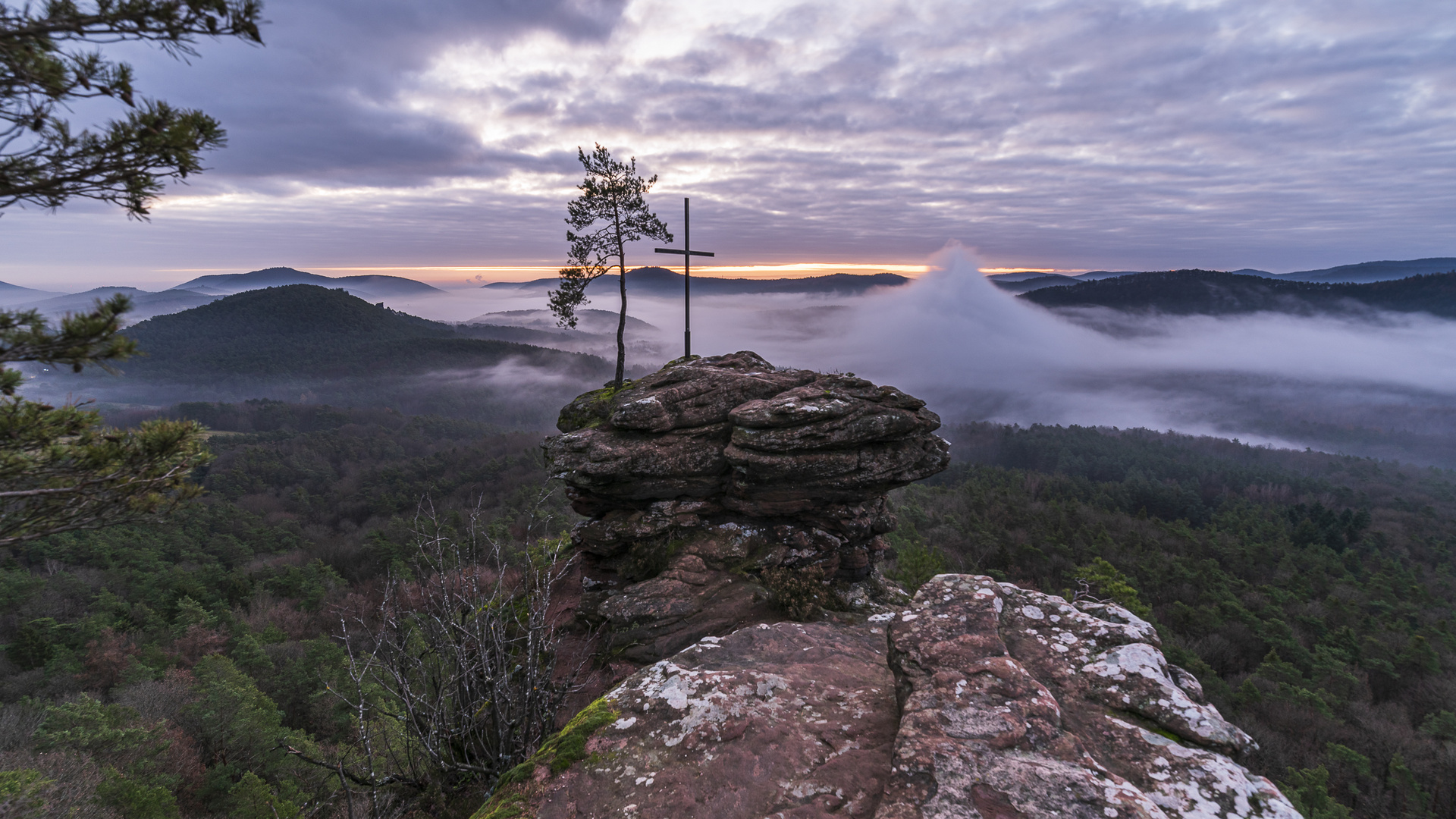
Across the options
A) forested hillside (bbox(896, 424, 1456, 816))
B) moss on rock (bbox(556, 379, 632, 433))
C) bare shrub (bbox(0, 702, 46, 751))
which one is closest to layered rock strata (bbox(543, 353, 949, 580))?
moss on rock (bbox(556, 379, 632, 433))

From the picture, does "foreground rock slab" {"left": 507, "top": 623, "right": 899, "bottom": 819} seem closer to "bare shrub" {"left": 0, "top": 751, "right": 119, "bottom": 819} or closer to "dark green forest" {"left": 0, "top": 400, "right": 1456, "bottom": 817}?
"dark green forest" {"left": 0, "top": 400, "right": 1456, "bottom": 817}

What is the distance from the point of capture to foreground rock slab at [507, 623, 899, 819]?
4.46m

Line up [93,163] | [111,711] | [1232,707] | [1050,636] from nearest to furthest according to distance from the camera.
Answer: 1. [93,163]
2. [1050,636]
3. [111,711]
4. [1232,707]

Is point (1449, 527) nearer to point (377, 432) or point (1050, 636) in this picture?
point (1050, 636)

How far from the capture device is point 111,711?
1953 cm

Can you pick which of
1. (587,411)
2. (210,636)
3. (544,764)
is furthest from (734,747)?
(210,636)

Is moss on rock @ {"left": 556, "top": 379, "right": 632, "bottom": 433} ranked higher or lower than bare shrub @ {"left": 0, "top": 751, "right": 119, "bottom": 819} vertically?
higher

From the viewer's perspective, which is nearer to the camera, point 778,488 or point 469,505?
point 778,488

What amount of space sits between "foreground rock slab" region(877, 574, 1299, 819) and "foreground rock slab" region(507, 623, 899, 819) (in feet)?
1.74

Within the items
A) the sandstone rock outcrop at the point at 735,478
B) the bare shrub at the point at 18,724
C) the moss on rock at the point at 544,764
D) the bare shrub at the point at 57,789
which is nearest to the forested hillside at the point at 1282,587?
the sandstone rock outcrop at the point at 735,478

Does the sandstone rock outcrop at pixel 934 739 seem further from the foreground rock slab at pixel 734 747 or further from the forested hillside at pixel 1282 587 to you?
the forested hillside at pixel 1282 587

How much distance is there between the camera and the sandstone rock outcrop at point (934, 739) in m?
4.19

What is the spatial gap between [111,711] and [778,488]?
26141mm

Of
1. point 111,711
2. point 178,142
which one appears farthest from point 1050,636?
point 111,711
